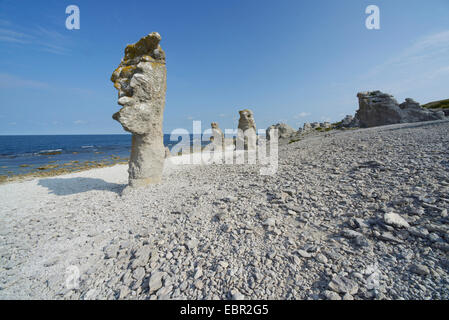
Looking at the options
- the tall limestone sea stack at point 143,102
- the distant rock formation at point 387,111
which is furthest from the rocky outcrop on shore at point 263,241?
the distant rock formation at point 387,111

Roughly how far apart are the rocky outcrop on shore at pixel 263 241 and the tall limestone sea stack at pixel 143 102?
262cm

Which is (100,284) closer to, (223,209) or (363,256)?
(223,209)

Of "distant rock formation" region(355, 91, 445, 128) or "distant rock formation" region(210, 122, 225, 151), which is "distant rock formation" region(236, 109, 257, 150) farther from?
"distant rock formation" region(355, 91, 445, 128)

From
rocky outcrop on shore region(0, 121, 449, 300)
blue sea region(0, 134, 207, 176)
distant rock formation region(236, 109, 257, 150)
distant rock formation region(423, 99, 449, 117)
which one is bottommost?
rocky outcrop on shore region(0, 121, 449, 300)

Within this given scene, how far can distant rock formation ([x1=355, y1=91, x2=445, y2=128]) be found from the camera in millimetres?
24703

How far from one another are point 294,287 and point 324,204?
9.42 feet

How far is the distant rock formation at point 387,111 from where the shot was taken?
24703 millimetres

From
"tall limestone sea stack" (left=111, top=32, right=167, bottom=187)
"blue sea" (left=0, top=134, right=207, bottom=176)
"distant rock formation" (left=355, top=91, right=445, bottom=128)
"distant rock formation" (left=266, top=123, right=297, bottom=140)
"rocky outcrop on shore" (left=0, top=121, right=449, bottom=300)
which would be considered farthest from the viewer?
"distant rock formation" (left=266, top=123, right=297, bottom=140)

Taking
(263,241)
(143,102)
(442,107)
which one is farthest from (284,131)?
(263,241)

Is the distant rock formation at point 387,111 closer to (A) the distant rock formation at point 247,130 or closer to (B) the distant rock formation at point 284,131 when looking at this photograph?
(B) the distant rock formation at point 284,131

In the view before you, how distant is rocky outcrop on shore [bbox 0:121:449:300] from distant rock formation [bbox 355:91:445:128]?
26347 millimetres

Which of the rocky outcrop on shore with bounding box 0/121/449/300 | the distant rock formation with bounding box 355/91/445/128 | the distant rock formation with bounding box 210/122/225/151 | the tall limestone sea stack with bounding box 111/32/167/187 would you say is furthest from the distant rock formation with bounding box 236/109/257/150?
the rocky outcrop on shore with bounding box 0/121/449/300
